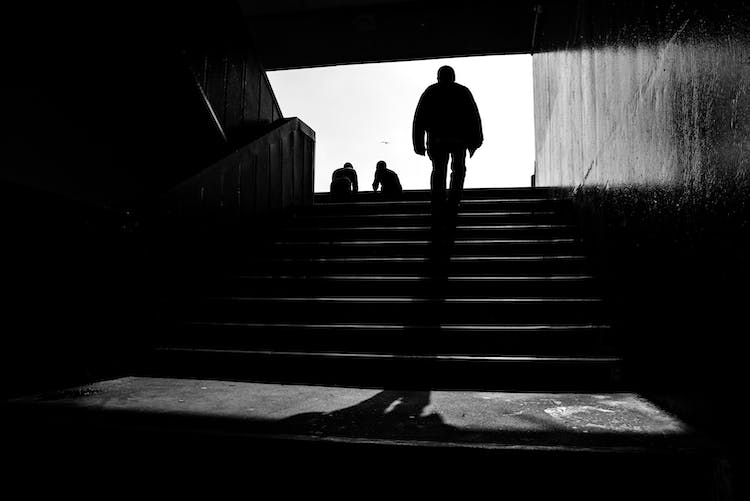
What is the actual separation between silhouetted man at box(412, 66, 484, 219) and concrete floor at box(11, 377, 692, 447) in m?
2.54

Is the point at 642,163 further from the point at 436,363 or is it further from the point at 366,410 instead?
the point at 366,410

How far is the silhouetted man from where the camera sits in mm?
4773

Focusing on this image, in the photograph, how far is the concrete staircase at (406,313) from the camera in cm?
292

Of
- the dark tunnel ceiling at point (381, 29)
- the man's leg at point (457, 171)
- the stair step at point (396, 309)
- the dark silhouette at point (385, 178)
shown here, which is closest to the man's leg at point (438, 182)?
the man's leg at point (457, 171)

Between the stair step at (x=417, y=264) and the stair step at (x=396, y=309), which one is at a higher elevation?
the stair step at (x=417, y=264)

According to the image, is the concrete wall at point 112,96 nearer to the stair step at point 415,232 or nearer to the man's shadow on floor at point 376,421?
the stair step at point 415,232

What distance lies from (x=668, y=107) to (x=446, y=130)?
2771mm

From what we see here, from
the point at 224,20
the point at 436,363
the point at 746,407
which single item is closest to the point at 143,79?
the point at 224,20

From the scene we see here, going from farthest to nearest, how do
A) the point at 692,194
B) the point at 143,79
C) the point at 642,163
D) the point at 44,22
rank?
the point at 143,79 → the point at 44,22 → the point at 642,163 → the point at 692,194

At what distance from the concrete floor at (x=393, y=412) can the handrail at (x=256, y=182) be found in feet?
5.50

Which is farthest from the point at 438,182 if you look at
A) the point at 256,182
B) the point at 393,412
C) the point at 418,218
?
the point at 393,412

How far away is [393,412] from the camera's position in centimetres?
221

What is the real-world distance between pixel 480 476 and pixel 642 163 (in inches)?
74.9

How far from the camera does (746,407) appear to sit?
4.60 ft
